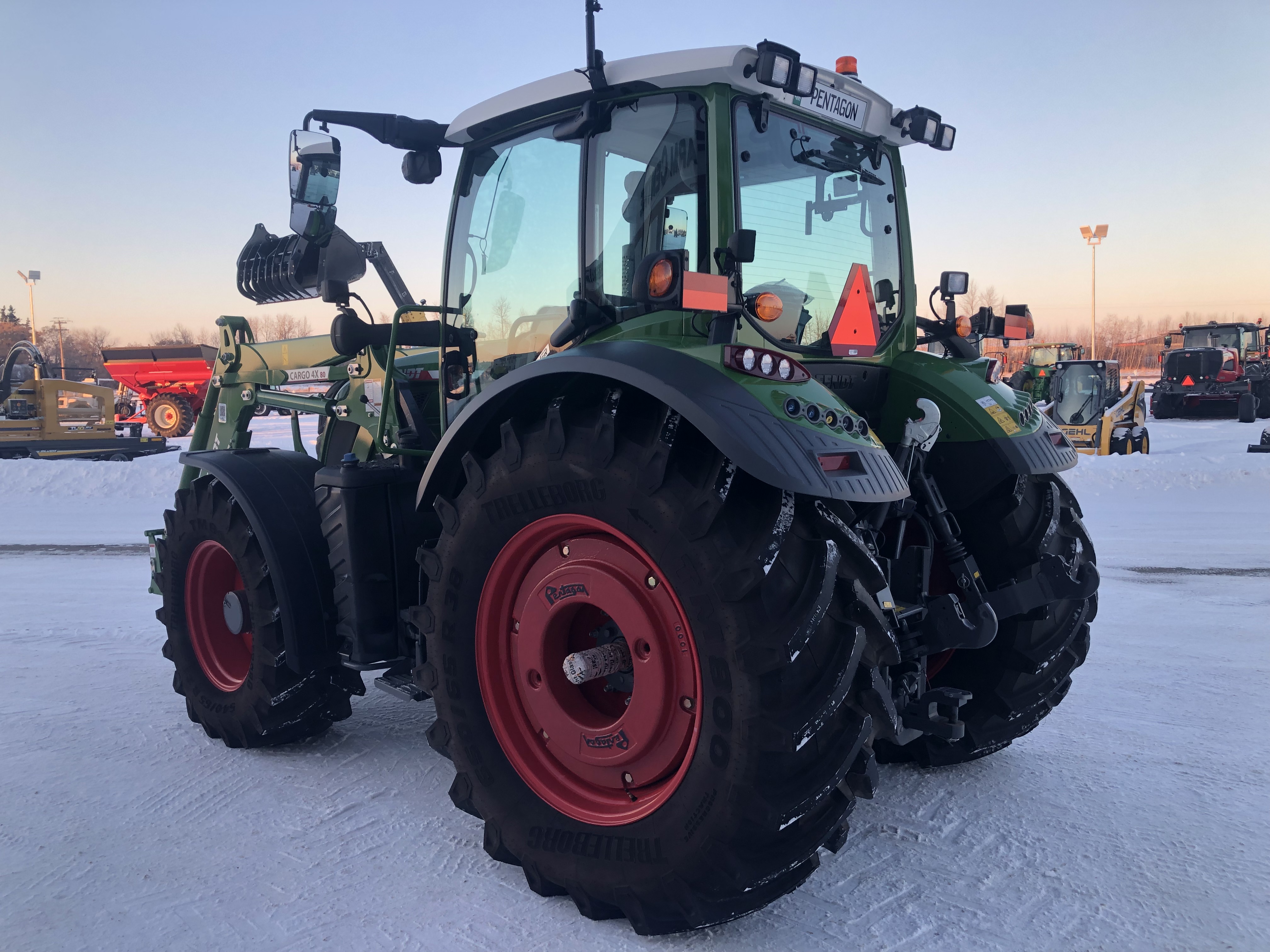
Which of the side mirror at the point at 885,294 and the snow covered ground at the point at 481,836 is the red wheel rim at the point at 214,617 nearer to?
the snow covered ground at the point at 481,836

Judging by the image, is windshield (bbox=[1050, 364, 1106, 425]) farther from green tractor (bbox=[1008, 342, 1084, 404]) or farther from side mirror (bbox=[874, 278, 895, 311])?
side mirror (bbox=[874, 278, 895, 311])

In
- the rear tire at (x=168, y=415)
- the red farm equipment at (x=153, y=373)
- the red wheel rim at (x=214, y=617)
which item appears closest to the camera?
the red wheel rim at (x=214, y=617)

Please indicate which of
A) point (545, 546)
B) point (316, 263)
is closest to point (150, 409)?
point (316, 263)

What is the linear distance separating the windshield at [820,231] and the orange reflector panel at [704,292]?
1.31 feet

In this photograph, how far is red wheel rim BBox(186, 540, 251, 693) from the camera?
4.14 m

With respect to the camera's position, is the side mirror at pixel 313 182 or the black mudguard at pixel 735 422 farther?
the side mirror at pixel 313 182

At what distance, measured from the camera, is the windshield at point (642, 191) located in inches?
111

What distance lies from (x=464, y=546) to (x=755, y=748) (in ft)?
3.65

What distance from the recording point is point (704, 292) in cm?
245

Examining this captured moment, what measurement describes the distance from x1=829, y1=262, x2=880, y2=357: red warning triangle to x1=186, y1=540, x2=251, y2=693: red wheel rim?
2.80 metres

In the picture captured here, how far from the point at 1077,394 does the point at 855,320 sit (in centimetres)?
1908

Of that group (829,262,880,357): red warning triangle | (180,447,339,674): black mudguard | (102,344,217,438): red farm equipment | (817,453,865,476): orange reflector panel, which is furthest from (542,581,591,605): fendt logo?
(102,344,217,438): red farm equipment

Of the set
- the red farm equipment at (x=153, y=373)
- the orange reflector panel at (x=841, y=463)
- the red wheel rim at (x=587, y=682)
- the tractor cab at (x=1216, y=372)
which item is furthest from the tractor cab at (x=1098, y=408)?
the red farm equipment at (x=153, y=373)

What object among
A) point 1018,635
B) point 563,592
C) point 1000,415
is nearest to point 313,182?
point 563,592
